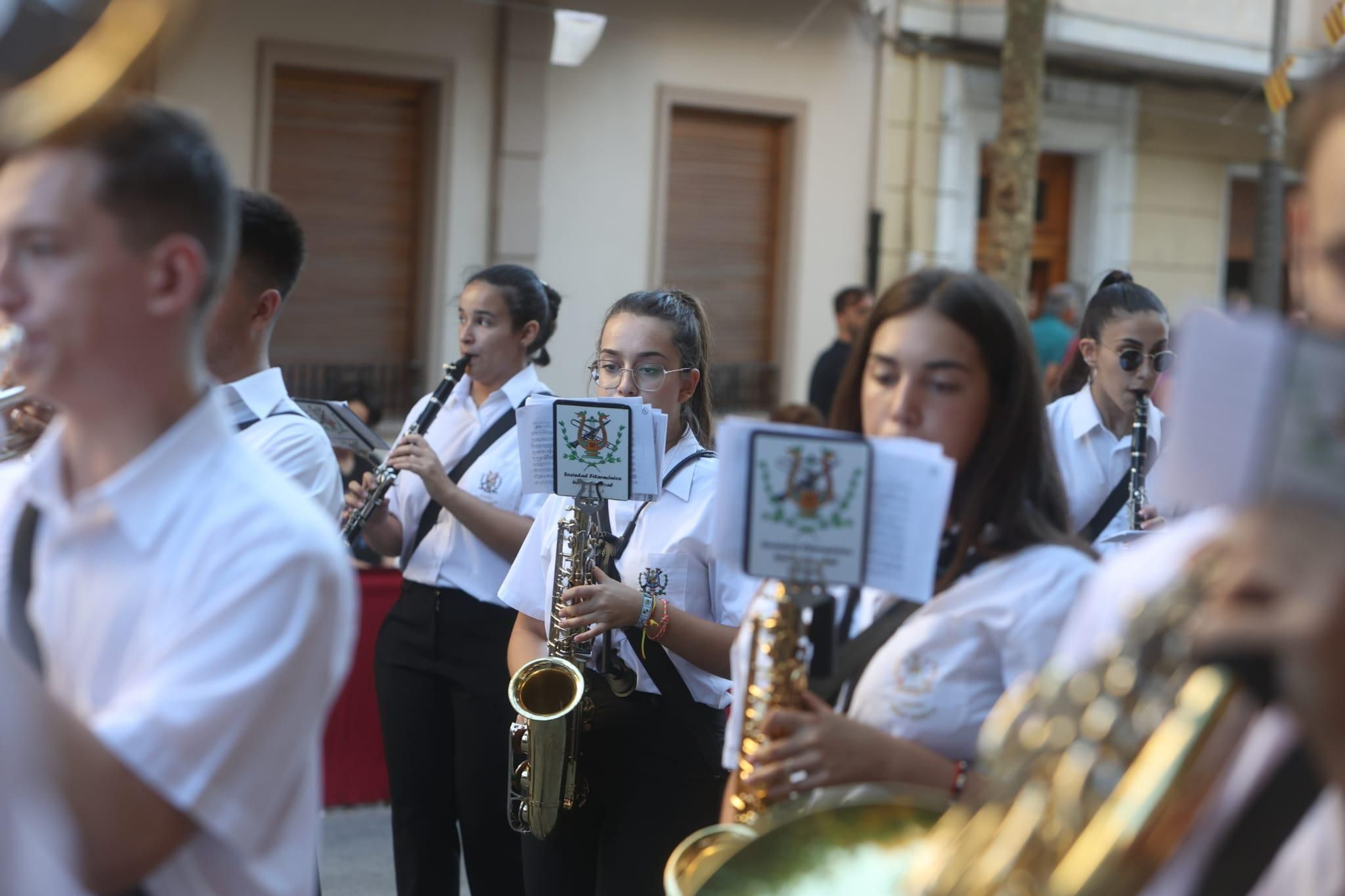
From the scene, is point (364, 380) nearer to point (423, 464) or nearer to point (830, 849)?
point (423, 464)

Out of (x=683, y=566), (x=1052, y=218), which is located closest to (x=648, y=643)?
(x=683, y=566)

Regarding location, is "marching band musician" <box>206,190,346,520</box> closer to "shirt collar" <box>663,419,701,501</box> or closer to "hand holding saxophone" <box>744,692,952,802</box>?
"shirt collar" <box>663,419,701,501</box>

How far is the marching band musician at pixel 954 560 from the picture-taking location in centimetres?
200

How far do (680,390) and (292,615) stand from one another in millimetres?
2009

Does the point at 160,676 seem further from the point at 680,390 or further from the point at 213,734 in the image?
the point at 680,390

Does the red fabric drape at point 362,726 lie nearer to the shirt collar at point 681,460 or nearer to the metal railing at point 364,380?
the shirt collar at point 681,460

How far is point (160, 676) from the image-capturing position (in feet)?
5.20

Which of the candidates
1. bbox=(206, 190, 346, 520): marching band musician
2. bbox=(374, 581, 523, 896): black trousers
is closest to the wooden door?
bbox=(374, 581, 523, 896): black trousers

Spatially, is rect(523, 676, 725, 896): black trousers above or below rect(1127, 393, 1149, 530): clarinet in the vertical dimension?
below

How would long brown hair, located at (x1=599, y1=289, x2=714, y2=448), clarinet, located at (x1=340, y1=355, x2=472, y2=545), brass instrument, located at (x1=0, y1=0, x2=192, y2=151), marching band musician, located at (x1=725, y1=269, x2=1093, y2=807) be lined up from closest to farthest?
1. brass instrument, located at (x1=0, y1=0, x2=192, y2=151)
2. marching band musician, located at (x1=725, y1=269, x2=1093, y2=807)
3. long brown hair, located at (x1=599, y1=289, x2=714, y2=448)
4. clarinet, located at (x1=340, y1=355, x2=472, y2=545)

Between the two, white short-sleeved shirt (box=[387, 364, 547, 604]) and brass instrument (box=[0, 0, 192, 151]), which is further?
white short-sleeved shirt (box=[387, 364, 547, 604])

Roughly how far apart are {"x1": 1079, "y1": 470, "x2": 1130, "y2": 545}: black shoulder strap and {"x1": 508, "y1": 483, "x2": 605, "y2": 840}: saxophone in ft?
5.43

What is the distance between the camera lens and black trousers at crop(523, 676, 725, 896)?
3201 millimetres

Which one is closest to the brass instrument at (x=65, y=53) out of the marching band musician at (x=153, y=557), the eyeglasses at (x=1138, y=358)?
the marching band musician at (x=153, y=557)
